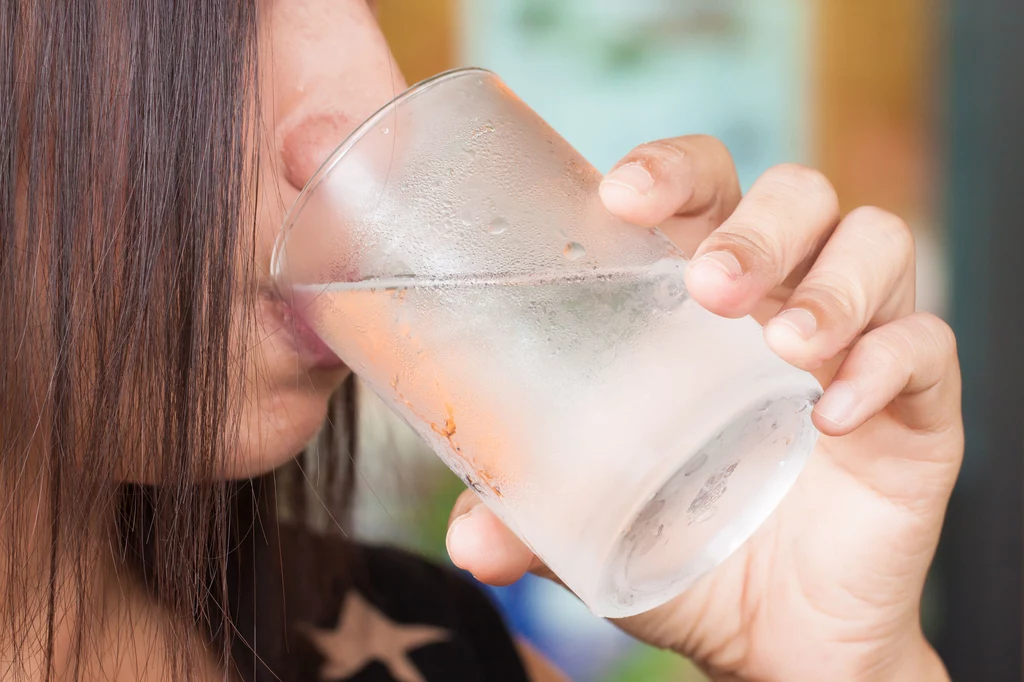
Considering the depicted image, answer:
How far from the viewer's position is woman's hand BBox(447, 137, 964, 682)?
556 mm

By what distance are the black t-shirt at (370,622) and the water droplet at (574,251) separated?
2.69ft

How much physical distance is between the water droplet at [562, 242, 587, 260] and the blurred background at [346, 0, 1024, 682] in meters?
1.46

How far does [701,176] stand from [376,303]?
362mm

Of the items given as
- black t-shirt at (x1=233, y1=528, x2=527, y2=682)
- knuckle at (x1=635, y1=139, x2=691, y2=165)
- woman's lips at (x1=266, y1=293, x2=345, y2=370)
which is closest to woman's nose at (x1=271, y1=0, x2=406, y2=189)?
woman's lips at (x1=266, y1=293, x2=345, y2=370)

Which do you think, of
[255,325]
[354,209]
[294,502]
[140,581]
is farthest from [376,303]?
[294,502]

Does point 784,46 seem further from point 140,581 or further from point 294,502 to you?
point 140,581

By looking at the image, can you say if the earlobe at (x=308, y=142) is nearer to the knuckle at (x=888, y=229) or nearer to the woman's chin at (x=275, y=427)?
the woman's chin at (x=275, y=427)

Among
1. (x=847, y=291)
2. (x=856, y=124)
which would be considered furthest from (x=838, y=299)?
(x=856, y=124)

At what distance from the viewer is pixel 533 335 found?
46cm

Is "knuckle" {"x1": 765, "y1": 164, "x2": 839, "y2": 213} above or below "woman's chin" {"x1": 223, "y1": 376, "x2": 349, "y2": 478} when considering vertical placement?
above

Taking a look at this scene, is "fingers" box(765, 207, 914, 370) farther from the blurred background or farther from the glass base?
the blurred background

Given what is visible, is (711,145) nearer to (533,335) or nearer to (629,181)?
(629,181)

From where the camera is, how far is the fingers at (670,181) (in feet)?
1.71

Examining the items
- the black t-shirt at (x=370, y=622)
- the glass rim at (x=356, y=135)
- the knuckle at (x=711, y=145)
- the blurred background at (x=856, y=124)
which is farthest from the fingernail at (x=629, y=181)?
the blurred background at (x=856, y=124)
